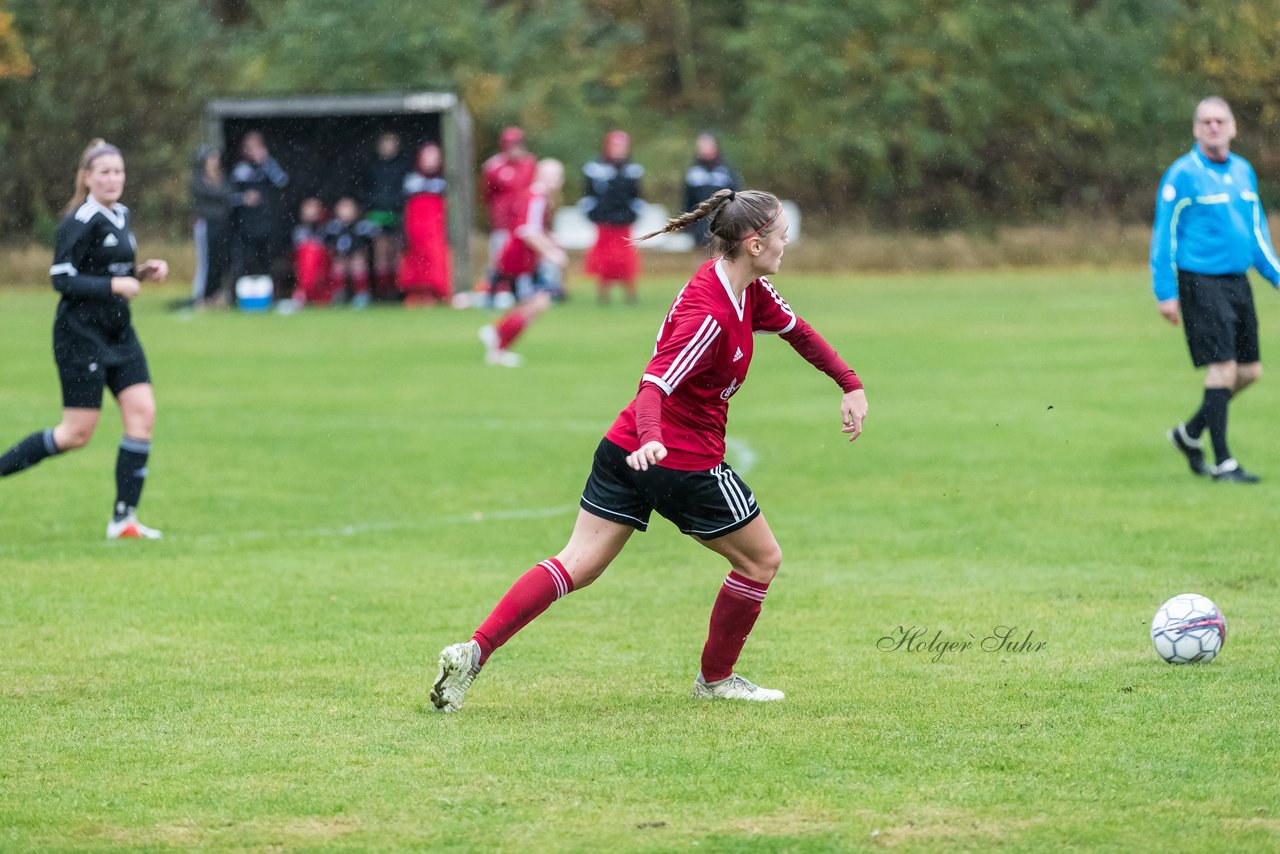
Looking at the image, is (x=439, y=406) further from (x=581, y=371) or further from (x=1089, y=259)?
(x=1089, y=259)

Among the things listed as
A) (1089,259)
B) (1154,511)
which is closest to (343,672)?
(1154,511)

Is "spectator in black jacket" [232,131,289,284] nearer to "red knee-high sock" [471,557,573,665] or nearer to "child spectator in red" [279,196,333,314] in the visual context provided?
"child spectator in red" [279,196,333,314]

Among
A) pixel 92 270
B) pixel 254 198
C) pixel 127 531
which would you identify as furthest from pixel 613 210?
pixel 92 270

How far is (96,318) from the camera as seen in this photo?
376 inches

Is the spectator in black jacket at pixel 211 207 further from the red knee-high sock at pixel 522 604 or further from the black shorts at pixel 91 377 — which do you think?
the red knee-high sock at pixel 522 604

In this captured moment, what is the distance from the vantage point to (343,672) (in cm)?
697

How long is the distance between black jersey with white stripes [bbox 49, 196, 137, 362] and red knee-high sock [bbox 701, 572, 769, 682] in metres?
4.40

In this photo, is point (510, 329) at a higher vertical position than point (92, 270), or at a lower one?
lower

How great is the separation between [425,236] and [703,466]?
2296cm

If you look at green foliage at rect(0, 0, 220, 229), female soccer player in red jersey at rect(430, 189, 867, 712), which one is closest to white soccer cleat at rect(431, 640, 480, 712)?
female soccer player in red jersey at rect(430, 189, 867, 712)

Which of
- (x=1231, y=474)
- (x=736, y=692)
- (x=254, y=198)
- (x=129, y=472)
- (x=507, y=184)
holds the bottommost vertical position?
(x=254, y=198)

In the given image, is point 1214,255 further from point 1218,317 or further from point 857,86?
point 857,86

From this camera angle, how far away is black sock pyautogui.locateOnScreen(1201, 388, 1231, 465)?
11445 mm

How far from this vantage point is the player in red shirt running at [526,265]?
65.7ft
